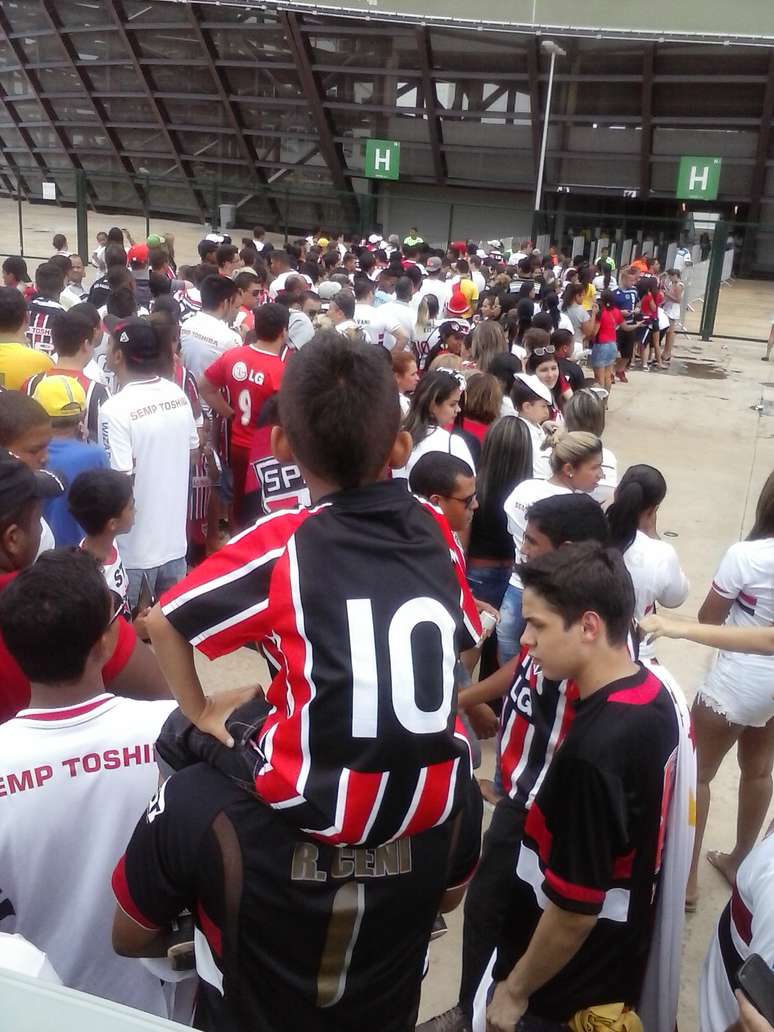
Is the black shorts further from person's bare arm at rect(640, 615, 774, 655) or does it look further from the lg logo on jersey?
the lg logo on jersey

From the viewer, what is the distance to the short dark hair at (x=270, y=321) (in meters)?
5.47

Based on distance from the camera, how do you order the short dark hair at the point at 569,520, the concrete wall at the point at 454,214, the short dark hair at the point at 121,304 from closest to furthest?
the short dark hair at the point at 569,520
the short dark hair at the point at 121,304
the concrete wall at the point at 454,214

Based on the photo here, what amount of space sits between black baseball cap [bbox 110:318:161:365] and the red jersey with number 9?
1073 mm

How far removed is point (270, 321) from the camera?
5.47 m

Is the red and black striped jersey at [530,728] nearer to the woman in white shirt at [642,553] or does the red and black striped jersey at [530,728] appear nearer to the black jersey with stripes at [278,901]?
the black jersey with stripes at [278,901]

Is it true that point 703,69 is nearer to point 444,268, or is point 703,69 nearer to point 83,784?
point 444,268

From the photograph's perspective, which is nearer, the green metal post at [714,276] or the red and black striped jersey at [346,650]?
the red and black striped jersey at [346,650]

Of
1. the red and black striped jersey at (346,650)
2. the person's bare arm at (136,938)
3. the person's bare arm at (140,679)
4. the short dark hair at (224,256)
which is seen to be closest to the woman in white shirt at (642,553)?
the person's bare arm at (140,679)

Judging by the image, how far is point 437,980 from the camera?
10.4ft

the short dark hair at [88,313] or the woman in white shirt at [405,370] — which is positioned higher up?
the short dark hair at [88,313]

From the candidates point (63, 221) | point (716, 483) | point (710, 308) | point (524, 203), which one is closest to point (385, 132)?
point (524, 203)

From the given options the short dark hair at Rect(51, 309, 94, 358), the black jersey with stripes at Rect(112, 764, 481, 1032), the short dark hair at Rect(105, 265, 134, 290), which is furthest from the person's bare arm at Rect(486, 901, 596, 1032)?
the short dark hair at Rect(105, 265, 134, 290)

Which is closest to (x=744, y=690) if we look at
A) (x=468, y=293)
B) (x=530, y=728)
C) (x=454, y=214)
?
(x=530, y=728)

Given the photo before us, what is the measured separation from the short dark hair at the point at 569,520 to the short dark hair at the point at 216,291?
3.90m
